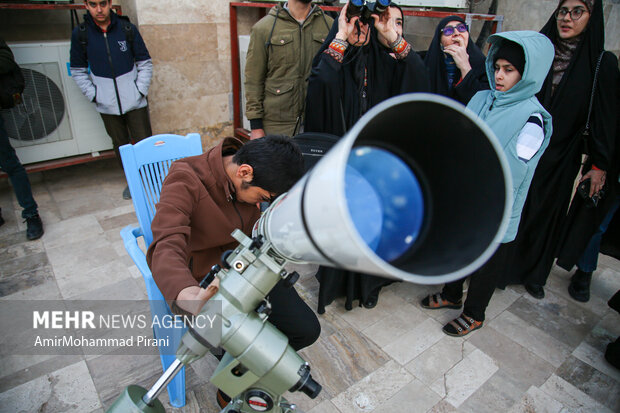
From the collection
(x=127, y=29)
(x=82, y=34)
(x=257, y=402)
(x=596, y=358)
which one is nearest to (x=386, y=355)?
(x=596, y=358)

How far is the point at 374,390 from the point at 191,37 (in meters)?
3.81

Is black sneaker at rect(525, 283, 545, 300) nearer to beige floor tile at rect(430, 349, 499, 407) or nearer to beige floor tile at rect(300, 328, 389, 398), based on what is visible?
beige floor tile at rect(430, 349, 499, 407)

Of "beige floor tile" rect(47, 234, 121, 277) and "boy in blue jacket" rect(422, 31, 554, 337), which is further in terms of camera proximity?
"beige floor tile" rect(47, 234, 121, 277)

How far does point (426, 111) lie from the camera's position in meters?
0.79

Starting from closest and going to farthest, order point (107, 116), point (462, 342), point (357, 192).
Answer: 1. point (357, 192)
2. point (462, 342)
3. point (107, 116)

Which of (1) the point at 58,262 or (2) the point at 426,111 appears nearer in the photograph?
(2) the point at 426,111

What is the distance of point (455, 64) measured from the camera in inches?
112

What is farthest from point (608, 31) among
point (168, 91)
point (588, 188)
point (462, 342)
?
point (168, 91)

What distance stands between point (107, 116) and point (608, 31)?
5.43 metres

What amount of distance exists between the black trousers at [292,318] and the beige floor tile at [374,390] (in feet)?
1.65

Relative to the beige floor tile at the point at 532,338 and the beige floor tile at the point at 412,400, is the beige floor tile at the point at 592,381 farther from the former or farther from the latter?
the beige floor tile at the point at 412,400

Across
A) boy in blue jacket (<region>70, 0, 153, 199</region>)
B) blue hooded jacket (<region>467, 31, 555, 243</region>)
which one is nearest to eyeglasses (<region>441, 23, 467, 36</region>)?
blue hooded jacket (<region>467, 31, 555, 243</region>)

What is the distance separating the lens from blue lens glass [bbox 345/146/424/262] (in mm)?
783

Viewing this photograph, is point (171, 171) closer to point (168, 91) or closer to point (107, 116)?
point (107, 116)
